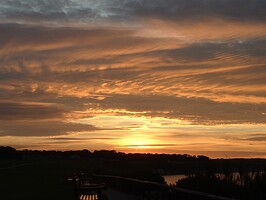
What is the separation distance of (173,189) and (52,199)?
1031 centimetres

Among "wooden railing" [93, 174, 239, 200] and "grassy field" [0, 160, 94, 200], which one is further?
"grassy field" [0, 160, 94, 200]

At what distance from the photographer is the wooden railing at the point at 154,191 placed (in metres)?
14.5

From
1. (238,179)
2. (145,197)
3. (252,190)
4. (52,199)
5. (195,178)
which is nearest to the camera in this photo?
(252,190)

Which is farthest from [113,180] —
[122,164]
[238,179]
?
[122,164]

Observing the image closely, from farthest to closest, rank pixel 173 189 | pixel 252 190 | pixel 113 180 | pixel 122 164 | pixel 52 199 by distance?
pixel 122 164
pixel 113 180
pixel 52 199
pixel 173 189
pixel 252 190

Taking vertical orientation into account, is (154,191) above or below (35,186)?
below

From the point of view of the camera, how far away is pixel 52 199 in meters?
25.8

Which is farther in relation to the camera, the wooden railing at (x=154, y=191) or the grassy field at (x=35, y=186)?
the grassy field at (x=35, y=186)

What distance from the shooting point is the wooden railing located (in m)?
14.5

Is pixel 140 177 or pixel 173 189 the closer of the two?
pixel 173 189

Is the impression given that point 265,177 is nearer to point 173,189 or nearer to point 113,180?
point 173,189

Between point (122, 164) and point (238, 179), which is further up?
point (122, 164)

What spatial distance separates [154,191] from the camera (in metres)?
21.3

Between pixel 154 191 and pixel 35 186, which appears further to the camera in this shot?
pixel 35 186
